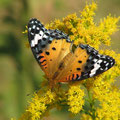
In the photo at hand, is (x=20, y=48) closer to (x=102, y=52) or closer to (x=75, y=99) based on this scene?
(x=102, y=52)

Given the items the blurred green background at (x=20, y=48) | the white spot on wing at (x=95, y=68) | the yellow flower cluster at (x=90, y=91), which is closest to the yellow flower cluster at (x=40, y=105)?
the yellow flower cluster at (x=90, y=91)

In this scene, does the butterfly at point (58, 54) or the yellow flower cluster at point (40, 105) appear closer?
the butterfly at point (58, 54)

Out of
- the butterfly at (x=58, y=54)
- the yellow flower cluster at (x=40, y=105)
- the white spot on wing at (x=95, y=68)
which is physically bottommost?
the yellow flower cluster at (x=40, y=105)

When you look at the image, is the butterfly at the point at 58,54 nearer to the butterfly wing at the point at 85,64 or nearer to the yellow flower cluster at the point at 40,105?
the butterfly wing at the point at 85,64

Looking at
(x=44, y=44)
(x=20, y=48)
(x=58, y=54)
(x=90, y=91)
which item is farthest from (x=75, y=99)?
(x=20, y=48)

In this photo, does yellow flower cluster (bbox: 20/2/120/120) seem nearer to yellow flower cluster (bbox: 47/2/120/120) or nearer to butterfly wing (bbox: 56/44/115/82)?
yellow flower cluster (bbox: 47/2/120/120)

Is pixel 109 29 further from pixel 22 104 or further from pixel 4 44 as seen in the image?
pixel 4 44
